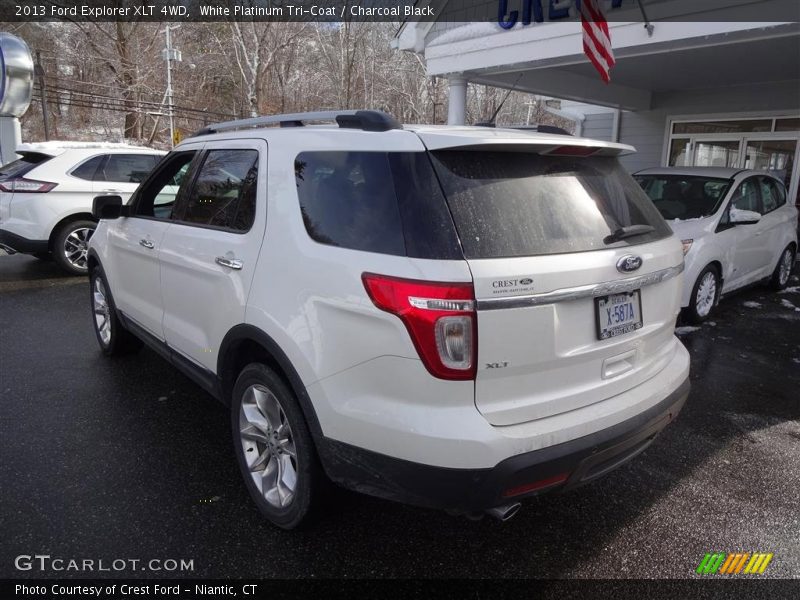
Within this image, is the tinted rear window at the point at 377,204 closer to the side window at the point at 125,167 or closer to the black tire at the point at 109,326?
the black tire at the point at 109,326

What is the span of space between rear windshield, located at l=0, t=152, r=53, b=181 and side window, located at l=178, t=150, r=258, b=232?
6.00 metres

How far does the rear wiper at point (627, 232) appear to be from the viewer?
2.41 m

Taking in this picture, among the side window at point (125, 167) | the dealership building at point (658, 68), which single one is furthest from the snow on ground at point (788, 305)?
the side window at point (125, 167)

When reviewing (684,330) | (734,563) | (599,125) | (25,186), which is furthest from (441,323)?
(599,125)

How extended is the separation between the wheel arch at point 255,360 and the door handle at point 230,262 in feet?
0.92

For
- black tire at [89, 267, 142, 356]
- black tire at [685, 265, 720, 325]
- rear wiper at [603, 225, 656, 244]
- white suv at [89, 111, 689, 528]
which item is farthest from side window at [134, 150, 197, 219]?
black tire at [685, 265, 720, 325]

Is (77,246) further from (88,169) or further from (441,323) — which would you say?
(441,323)

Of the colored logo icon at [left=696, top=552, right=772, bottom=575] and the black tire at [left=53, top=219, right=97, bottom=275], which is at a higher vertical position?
the black tire at [left=53, top=219, right=97, bottom=275]

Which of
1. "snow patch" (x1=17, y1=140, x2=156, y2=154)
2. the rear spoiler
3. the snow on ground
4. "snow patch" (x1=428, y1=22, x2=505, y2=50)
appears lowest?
the snow on ground

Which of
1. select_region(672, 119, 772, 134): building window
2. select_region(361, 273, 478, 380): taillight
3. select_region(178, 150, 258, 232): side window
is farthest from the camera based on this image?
select_region(672, 119, 772, 134): building window

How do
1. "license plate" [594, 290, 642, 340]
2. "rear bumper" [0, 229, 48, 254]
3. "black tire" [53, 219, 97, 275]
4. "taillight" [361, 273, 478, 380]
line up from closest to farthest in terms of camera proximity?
"taillight" [361, 273, 478, 380] < "license plate" [594, 290, 642, 340] < "rear bumper" [0, 229, 48, 254] < "black tire" [53, 219, 97, 275]

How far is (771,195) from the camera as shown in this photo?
740cm

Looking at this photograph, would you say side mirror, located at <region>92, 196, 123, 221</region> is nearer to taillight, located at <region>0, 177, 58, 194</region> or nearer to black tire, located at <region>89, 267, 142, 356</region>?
black tire, located at <region>89, 267, 142, 356</region>

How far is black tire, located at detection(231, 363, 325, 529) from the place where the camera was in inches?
96.0
